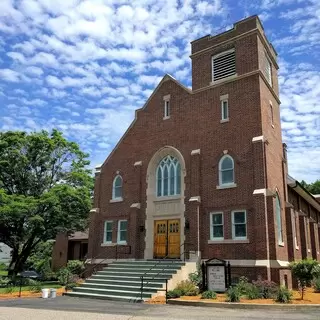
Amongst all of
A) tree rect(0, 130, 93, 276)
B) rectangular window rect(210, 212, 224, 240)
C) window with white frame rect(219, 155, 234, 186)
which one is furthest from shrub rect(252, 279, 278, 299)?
tree rect(0, 130, 93, 276)

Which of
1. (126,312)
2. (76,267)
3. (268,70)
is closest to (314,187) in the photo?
(268,70)

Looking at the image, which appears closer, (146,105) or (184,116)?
(184,116)

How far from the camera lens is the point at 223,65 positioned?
22547 mm

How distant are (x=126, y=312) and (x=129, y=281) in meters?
5.63

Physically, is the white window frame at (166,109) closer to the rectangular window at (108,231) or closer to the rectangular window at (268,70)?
the rectangular window at (268,70)

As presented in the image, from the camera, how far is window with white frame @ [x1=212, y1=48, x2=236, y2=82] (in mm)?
22172

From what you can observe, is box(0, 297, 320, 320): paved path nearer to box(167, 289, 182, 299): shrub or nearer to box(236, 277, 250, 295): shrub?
box(167, 289, 182, 299): shrub

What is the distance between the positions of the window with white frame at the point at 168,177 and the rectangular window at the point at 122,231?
297 centimetres

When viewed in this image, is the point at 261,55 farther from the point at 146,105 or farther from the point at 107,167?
the point at 107,167

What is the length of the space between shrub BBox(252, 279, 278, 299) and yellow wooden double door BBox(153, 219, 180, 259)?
5.98 meters

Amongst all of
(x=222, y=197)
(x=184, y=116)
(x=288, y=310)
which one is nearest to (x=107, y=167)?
(x=184, y=116)

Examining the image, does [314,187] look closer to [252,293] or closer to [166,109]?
[166,109]

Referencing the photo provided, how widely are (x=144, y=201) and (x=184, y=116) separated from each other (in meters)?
5.66

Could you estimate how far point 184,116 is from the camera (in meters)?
23.2
